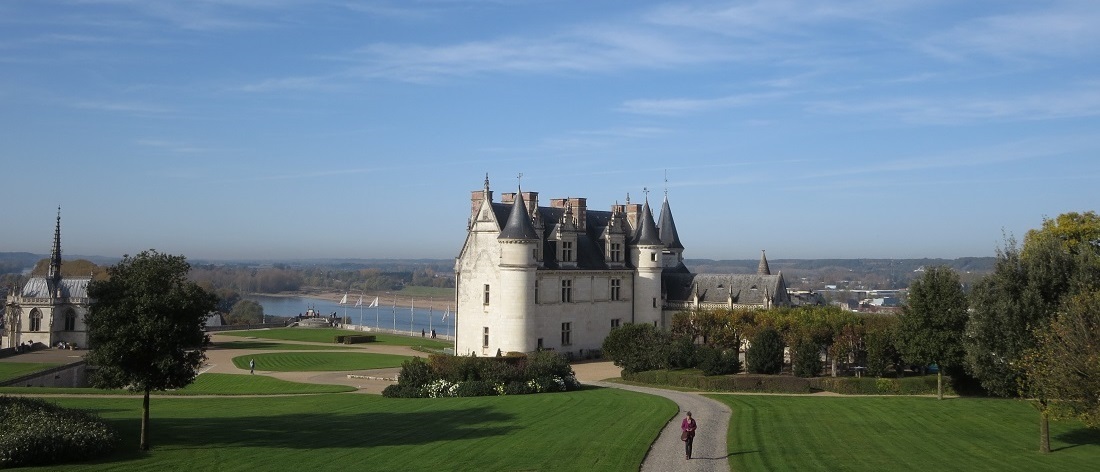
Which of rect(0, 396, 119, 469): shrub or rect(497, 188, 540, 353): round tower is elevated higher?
rect(497, 188, 540, 353): round tower

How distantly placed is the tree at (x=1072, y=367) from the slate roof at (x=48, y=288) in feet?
220

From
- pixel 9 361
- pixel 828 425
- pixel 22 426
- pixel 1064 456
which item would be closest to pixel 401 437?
pixel 22 426

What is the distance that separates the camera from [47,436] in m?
23.0

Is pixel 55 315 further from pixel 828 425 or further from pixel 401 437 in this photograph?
pixel 828 425

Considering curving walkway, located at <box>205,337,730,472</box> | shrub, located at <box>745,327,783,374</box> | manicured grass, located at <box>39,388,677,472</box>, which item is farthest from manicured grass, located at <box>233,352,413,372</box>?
shrub, located at <box>745,327,783,374</box>

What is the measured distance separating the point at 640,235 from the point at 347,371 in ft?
71.3

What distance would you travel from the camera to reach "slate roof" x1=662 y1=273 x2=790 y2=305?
2445 inches

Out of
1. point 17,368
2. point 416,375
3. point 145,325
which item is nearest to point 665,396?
point 416,375

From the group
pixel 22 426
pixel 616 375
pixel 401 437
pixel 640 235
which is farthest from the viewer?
pixel 640 235

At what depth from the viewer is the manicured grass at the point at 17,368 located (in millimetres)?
45750

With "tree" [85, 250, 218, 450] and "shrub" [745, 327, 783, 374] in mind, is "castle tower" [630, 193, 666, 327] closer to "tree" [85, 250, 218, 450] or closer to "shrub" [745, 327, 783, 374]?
"shrub" [745, 327, 783, 374]

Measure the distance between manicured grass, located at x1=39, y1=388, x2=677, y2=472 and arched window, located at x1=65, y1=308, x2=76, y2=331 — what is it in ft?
131

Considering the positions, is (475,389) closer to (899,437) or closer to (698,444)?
(698,444)

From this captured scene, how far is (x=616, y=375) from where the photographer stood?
50719 mm
